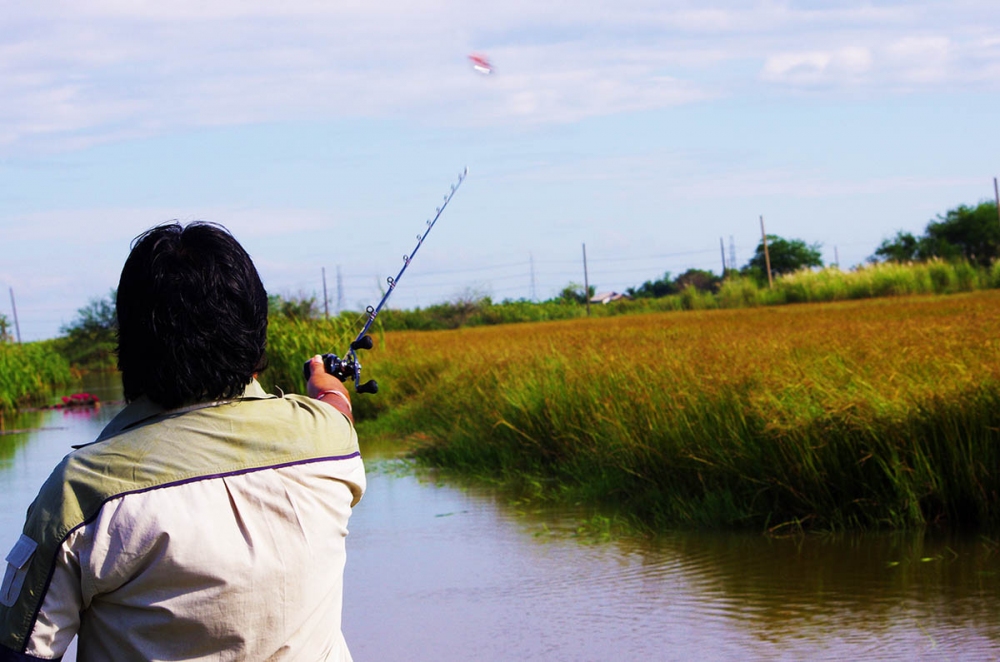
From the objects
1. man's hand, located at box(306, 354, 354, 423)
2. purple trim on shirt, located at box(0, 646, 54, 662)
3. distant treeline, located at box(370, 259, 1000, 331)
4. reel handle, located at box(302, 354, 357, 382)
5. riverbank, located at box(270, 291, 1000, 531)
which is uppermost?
distant treeline, located at box(370, 259, 1000, 331)

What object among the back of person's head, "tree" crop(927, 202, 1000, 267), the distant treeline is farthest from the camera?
"tree" crop(927, 202, 1000, 267)

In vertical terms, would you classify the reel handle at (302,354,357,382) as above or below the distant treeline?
below

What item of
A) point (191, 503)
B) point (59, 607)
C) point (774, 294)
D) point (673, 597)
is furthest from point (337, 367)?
point (774, 294)

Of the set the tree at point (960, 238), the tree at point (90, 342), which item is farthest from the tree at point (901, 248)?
the tree at point (90, 342)

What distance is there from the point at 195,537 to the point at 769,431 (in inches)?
193

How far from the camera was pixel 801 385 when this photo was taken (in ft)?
20.1

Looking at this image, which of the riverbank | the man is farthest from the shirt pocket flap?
the riverbank

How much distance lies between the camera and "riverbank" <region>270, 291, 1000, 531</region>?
5.75 m

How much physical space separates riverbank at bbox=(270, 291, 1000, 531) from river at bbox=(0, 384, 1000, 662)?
288 mm

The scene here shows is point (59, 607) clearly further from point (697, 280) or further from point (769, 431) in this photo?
point (697, 280)

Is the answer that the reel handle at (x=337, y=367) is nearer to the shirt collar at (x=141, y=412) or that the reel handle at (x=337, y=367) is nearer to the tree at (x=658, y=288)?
the shirt collar at (x=141, y=412)

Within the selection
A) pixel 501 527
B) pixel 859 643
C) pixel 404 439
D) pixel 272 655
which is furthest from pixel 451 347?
pixel 272 655

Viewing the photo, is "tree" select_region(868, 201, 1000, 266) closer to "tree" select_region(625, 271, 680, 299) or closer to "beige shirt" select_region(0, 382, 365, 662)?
"tree" select_region(625, 271, 680, 299)

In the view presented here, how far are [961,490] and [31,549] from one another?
5.32 m
